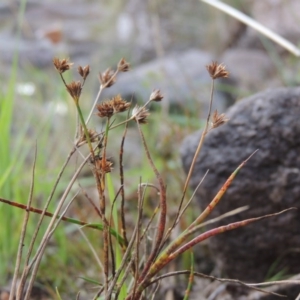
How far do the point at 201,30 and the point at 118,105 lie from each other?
5569mm

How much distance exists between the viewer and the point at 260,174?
107 cm

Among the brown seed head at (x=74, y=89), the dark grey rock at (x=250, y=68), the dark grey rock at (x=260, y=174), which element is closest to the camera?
the brown seed head at (x=74, y=89)

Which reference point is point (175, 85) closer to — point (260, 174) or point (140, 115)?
point (260, 174)

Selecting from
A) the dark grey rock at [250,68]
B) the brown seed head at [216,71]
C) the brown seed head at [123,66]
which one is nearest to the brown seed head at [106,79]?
the brown seed head at [123,66]

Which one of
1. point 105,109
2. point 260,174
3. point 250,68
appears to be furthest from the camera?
point 250,68

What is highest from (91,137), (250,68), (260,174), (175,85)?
(250,68)

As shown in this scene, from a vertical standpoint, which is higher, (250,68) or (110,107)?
(250,68)

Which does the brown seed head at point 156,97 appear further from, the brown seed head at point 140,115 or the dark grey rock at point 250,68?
the dark grey rock at point 250,68

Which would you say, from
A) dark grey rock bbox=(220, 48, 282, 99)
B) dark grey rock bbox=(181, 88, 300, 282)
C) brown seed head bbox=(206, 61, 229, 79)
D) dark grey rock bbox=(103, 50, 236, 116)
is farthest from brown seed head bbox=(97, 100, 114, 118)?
dark grey rock bbox=(220, 48, 282, 99)

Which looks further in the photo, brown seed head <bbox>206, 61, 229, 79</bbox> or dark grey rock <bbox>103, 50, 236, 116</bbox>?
dark grey rock <bbox>103, 50, 236, 116</bbox>

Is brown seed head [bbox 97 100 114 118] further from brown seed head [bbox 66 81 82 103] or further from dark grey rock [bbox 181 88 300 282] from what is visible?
dark grey rock [bbox 181 88 300 282]

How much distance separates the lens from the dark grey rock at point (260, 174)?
106 centimetres

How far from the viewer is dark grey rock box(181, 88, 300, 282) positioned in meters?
1.06

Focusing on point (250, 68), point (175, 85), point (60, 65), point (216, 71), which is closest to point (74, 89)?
point (60, 65)
